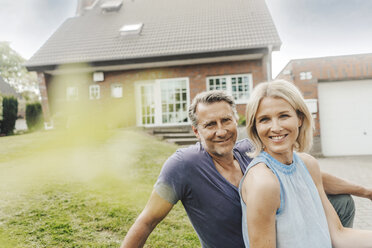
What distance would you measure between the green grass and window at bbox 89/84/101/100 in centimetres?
543

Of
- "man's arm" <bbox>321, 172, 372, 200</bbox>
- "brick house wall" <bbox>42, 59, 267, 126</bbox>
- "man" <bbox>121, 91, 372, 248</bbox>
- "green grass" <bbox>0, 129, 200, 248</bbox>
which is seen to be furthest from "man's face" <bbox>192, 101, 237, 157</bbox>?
"brick house wall" <bbox>42, 59, 267, 126</bbox>

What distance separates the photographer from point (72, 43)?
39.5 ft

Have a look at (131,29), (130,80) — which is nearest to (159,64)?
(130,80)

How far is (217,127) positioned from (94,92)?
10.6 meters

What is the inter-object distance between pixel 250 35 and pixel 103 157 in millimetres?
7442

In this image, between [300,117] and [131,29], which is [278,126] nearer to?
[300,117]

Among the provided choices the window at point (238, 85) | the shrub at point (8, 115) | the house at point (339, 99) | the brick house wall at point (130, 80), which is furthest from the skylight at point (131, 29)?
the house at point (339, 99)

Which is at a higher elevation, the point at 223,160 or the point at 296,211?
the point at 223,160

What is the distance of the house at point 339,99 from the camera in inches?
347

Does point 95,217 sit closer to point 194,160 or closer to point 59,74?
point 194,160

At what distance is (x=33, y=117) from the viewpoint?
42.0 feet

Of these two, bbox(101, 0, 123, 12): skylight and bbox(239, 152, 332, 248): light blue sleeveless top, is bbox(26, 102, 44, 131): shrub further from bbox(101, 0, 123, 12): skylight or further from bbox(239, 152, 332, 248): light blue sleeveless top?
bbox(239, 152, 332, 248): light blue sleeveless top

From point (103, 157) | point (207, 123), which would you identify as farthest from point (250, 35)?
point (207, 123)

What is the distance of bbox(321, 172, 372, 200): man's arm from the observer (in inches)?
81.2
